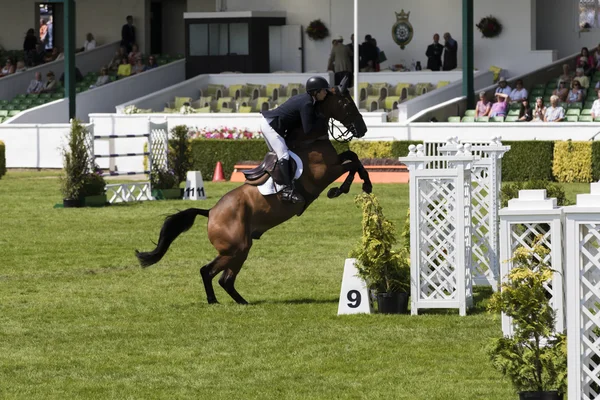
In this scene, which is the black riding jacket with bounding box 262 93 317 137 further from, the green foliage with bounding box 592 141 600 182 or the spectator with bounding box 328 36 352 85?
the spectator with bounding box 328 36 352 85

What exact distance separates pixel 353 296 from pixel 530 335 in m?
4.29

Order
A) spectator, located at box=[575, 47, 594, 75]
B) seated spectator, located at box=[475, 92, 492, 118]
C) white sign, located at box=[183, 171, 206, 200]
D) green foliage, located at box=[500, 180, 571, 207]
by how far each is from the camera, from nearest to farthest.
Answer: green foliage, located at box=[500, 180, 571, 207], white sign, located at box=[183, 171, 206, 200], seated spectator, located at box=[475, 92, 492, 118], spectator, located at box=[575, 47, 594, 75]

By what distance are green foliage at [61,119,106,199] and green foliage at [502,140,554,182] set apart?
9.54 metres

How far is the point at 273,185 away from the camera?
11.8m

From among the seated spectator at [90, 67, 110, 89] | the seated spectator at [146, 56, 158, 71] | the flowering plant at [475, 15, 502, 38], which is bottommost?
the seated spectator at [90, 67, 110, 89]

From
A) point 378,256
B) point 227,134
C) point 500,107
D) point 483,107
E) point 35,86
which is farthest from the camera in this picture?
point 35,86

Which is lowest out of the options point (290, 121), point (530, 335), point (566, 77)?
point (530, 335)

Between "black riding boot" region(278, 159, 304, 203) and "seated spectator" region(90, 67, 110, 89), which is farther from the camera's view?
"seated spectator" region(90, 67, 110, 89)

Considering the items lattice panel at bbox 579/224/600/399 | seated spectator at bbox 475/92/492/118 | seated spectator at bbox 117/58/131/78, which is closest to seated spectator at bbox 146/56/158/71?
seated spectator at bbox 117/58/131/78

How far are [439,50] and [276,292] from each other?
28.0 metres

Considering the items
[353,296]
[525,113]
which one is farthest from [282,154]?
[525,113]

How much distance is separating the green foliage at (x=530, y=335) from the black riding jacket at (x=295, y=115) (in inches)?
179

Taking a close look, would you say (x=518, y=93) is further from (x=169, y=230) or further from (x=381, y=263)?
(x=381, y=263)

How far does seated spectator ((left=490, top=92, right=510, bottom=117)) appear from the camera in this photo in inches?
1314
